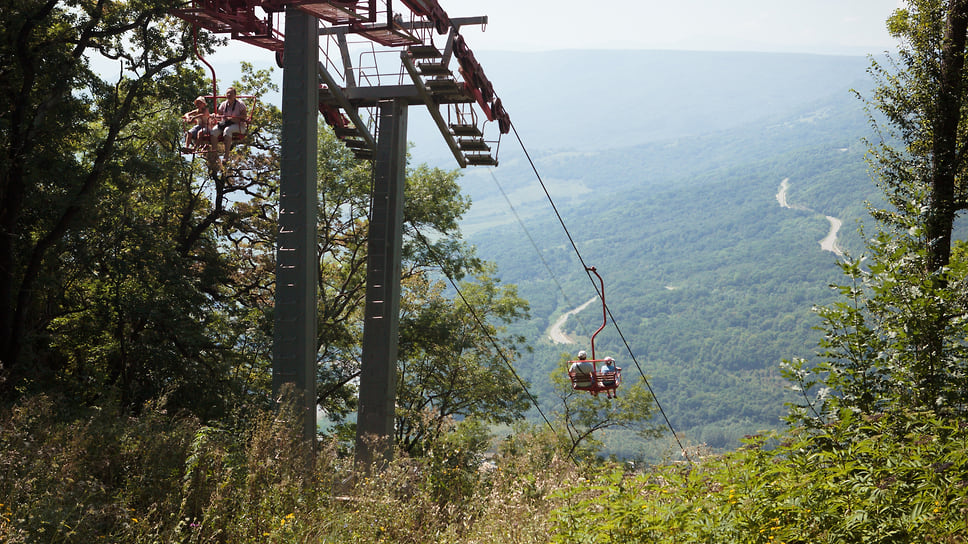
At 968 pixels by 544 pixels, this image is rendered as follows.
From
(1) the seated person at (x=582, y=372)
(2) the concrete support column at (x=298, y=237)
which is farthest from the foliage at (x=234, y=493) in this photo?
(1) the seated person at (x=582, y=372)

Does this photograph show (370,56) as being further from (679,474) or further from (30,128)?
(679,474)

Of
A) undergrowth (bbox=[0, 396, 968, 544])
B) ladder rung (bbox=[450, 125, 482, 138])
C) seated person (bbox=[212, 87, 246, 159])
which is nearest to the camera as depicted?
undergrowth (bbox=[0, 396, 968, 544])

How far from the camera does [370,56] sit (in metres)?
12.2

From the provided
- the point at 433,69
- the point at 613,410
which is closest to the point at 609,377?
the point at 433,69

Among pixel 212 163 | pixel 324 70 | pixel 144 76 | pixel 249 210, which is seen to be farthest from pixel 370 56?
pixel 249 210

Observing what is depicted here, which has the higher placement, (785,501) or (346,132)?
(346,132)

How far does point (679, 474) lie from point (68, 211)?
37.4 ft

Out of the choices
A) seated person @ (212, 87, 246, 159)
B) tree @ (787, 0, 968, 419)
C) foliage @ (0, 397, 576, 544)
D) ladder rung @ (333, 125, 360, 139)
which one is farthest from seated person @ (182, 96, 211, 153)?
tree @ (787, 0, 968, 419)

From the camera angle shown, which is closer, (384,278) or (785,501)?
(785,501)

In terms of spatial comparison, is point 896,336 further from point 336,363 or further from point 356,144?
point 336,363

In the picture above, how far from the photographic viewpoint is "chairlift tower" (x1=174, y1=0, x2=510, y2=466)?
735 cm

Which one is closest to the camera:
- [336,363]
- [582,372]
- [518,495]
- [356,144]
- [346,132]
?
[518,495]

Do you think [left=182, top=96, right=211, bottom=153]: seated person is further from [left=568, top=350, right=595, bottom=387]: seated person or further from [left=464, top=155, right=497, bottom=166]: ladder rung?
[left=568, top=350, right=595, bottom=387]: seated person

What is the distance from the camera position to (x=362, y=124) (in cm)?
1109
